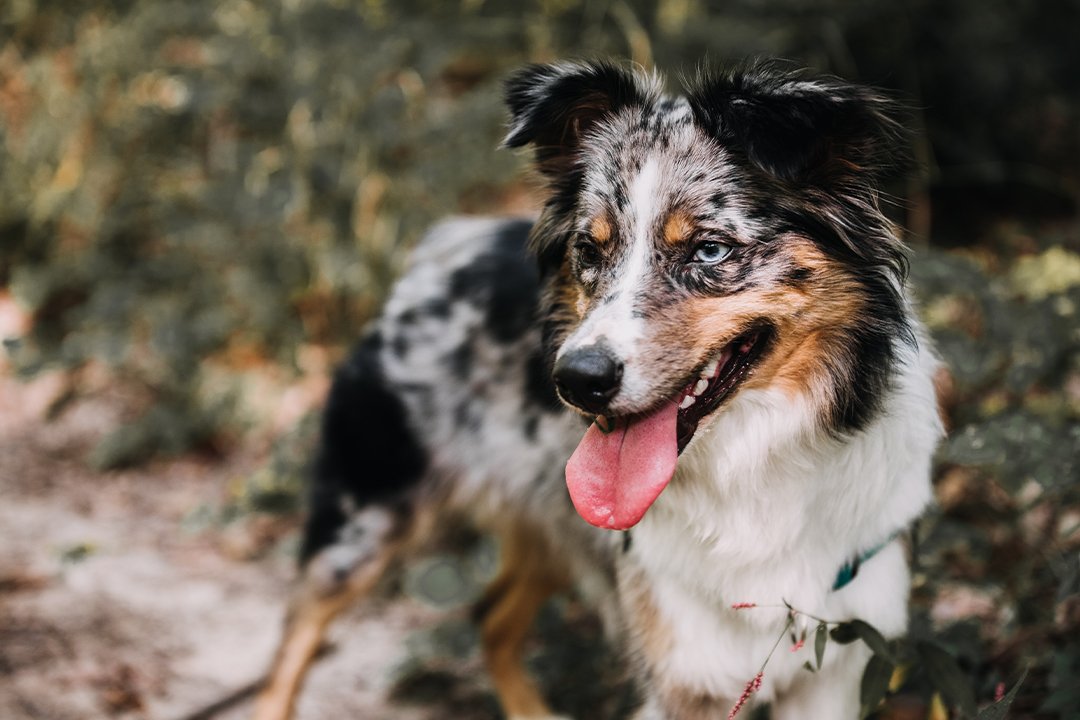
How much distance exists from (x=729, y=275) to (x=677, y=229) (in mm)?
161

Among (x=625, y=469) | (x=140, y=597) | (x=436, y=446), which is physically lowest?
(x=140, y=597)

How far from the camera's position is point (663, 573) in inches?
80.6

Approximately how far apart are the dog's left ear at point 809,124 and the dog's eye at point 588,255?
42cm

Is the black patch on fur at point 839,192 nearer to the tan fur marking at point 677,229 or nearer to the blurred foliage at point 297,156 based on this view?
the tan fur marking at point 677,229

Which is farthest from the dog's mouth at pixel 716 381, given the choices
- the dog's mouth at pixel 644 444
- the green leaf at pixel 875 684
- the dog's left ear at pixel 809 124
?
the green leaf at pixel 875 684

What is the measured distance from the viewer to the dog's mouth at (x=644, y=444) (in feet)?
5.68

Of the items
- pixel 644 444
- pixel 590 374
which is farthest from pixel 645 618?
pixel 590 374

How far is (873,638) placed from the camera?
177cm

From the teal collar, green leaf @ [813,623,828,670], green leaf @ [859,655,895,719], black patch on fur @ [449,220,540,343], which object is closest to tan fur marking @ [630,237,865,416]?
the teal collar

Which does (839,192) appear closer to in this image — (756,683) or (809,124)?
(809,124)

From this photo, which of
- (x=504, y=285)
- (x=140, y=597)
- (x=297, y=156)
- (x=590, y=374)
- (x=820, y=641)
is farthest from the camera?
(x=297, y=156)

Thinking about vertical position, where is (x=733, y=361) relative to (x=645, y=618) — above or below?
above

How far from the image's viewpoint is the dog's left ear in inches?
66.2

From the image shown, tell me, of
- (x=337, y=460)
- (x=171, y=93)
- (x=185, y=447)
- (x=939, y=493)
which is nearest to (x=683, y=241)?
(x=337, y=460)
